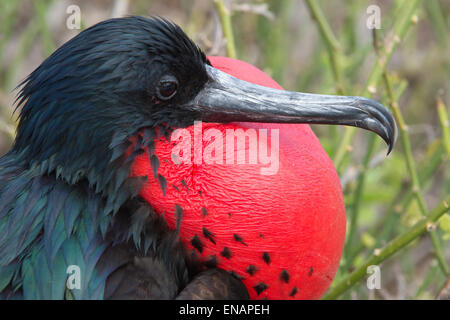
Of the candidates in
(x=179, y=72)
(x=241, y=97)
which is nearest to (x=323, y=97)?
(x=241, y=97)

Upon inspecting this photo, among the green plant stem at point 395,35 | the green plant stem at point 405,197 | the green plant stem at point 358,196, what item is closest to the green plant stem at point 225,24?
the green plant stem at point 395,35

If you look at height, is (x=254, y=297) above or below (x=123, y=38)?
below

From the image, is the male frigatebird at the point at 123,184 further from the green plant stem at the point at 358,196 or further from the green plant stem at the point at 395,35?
the green plant stem at the point at 358,196

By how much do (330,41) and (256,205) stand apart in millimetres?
846

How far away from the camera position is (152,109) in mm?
1359

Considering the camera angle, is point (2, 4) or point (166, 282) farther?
point (2, 4)

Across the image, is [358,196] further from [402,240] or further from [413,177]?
[402,240]

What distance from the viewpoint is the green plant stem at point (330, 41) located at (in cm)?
191

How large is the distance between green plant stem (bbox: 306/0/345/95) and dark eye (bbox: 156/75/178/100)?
27.1 inches

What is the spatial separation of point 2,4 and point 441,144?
5.63 feet

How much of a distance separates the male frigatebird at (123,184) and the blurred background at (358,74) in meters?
0.28

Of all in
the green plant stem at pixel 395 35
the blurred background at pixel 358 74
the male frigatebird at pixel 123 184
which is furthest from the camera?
the blurred background at pixel 358 74

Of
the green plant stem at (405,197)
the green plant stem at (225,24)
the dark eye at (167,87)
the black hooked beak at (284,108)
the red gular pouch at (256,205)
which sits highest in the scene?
the green plant stem at (225,24)
